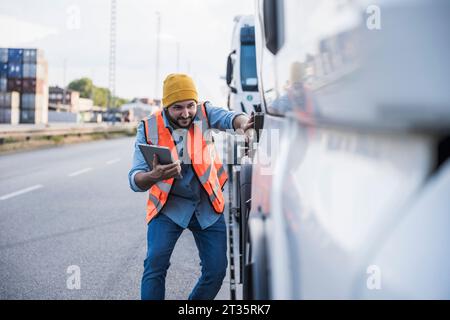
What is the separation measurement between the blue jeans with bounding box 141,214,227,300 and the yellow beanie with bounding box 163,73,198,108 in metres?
0.77

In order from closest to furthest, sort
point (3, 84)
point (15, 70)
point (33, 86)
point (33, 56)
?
point (33, 56) → point (15, 70) → point (33, 86) → point (3, 84)

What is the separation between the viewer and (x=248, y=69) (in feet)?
47.1

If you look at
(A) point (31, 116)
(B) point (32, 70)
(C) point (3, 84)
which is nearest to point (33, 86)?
(B) point (32, 70)

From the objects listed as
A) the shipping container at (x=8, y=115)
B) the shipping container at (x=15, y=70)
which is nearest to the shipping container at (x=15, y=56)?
the shipping container at (x=15, y=70)

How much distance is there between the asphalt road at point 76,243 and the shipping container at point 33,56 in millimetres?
57026

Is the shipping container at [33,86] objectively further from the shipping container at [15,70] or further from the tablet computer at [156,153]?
the tablet computer at [156,153]

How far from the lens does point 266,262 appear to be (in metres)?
1.51

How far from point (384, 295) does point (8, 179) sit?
1124 cm

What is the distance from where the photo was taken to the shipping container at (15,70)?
6469cm

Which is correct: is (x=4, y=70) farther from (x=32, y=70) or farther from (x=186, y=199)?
(x=186, y=199)

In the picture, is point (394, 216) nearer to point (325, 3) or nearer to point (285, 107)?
point (325, 3)

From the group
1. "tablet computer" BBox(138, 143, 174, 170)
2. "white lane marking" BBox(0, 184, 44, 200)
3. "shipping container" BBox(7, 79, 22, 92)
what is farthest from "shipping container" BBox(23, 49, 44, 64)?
"tablet computer" BBox(138, 143, 174, 170)

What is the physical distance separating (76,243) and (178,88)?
3.48 metres

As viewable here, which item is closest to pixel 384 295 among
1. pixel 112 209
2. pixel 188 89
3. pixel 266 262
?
pixel 266 262
